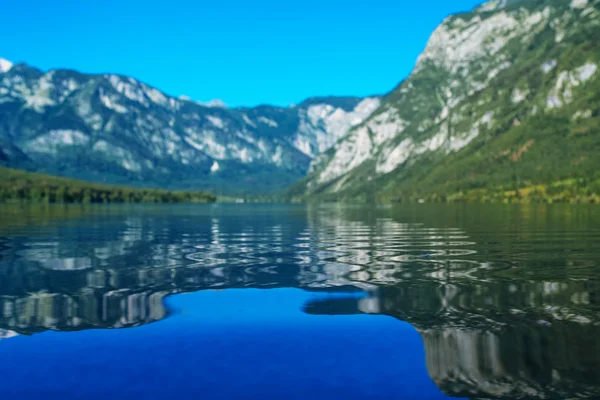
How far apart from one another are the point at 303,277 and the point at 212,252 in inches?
673

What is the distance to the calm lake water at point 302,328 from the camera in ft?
55.5

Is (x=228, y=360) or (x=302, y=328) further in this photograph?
(x=302, y=328)

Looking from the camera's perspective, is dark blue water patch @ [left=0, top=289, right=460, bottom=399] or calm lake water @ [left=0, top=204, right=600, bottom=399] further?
calm lake water @ [left=0, top=204, right=600, bottom=399]

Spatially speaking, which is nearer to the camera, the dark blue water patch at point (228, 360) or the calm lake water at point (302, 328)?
the dark blue water patch at point (228, 360)

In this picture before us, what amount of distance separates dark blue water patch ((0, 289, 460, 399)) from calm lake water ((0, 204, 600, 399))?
7cm

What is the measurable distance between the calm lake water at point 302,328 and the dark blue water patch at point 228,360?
7 centimetres

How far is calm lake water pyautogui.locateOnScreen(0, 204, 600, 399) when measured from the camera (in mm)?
16906

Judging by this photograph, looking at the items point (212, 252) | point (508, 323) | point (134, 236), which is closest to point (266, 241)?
point (212, 252)

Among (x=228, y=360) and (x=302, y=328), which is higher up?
(x=302, y=328)

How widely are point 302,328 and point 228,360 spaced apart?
16.4 feet

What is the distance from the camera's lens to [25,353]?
782 inches

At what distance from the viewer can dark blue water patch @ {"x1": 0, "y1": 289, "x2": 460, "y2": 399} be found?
54.0 ft

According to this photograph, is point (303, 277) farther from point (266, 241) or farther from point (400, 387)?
point (266, 241)

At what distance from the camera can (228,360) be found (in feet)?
63.1
